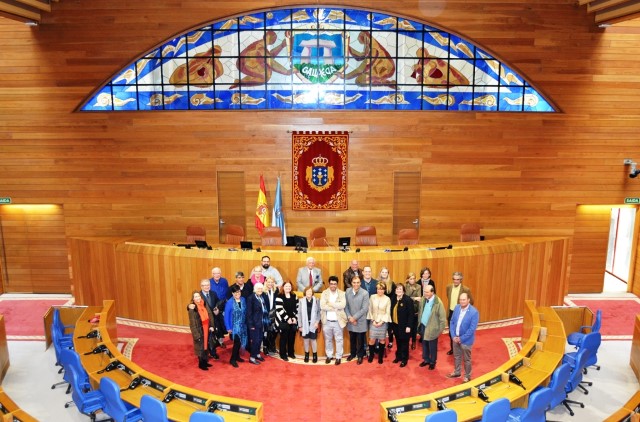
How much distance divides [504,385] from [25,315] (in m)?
8.70

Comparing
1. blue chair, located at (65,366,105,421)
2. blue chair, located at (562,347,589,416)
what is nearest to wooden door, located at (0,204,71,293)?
blue chair, located at (65,366,105,421)

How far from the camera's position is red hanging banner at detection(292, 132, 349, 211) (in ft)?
35.7

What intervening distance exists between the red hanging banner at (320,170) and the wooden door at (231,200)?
1.11 metres

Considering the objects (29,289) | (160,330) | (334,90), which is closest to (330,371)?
(160,330)

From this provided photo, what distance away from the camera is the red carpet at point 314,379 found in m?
6.82

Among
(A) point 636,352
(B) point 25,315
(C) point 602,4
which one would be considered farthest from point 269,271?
(C) point 602,4

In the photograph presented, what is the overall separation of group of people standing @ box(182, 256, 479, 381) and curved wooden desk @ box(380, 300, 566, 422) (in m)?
0.88

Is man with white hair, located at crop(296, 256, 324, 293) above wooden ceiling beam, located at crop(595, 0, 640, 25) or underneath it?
underneath

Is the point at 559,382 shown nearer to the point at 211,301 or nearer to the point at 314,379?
the point at 314,379

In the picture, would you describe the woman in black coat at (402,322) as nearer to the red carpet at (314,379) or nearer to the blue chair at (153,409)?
the red carpet at (314,379)

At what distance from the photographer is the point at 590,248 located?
11.5 m

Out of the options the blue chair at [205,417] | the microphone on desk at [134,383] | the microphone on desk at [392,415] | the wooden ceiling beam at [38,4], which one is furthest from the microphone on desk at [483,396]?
the wooden ceiling beam at [38,4]

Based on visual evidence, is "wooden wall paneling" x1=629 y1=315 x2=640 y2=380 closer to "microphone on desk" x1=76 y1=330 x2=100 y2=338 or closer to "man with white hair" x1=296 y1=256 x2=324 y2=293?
"man with white hair" x1=296 y1=256 x2=324 y2=293

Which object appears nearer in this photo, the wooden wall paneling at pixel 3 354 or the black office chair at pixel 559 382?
the black office chair at pixel 559 382
